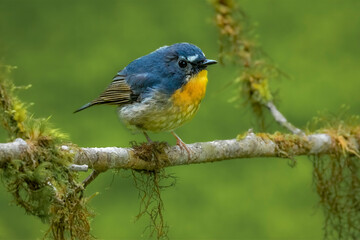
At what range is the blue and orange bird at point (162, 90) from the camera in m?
3.11

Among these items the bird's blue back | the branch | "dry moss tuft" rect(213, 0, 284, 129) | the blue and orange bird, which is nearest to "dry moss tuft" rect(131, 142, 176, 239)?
the branch

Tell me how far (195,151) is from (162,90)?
1.21ft

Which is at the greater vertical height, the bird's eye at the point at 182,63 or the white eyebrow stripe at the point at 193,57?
the white eyebrow stripe at the point at 193,57

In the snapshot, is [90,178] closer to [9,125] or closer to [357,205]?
[9,125]

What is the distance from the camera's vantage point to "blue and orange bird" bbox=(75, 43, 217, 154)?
3.11 metres

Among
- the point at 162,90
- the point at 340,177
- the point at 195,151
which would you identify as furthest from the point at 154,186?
the point at 340,177

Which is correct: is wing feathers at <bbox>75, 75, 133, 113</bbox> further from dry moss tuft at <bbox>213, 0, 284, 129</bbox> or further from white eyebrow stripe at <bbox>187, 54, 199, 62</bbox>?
dry moss tuft at <bbox>213, 0, 284, 129</bbox>

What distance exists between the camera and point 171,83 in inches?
124

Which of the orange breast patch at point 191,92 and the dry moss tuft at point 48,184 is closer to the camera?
the dry moss tuft at point 48,184

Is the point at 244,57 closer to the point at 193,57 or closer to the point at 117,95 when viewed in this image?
the point at 193,57

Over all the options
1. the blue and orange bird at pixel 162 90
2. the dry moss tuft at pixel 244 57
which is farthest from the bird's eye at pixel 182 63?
the dry moss tuft at pixel 244 57

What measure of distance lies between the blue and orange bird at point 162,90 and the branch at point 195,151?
139mm

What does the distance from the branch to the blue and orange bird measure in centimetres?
14

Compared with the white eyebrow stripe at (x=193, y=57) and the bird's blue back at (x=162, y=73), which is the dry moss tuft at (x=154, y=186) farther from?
the white eyebrow stripe at (x=193, y=57)
